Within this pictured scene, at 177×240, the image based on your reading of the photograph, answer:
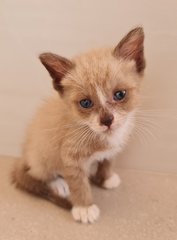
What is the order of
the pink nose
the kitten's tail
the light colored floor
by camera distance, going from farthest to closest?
the kitten's tail → the light colored floor → the pink nose

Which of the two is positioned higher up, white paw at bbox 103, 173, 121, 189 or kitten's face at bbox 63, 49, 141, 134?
kitten's face at bbox 63, 49, 141, 134

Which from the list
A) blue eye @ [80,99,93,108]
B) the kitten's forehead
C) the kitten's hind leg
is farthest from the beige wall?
blue eye @ [80,99,93,108]

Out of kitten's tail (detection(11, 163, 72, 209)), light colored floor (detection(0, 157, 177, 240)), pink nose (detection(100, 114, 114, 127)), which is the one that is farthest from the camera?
kitten's tail (detection(11, 163, 72, 209))

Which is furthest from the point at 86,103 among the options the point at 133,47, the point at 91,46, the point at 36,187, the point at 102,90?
the point at 36,187

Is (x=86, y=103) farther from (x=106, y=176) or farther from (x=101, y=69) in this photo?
(x=106, y=176)

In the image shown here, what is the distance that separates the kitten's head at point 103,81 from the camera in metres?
1.03

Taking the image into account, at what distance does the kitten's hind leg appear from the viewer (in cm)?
140

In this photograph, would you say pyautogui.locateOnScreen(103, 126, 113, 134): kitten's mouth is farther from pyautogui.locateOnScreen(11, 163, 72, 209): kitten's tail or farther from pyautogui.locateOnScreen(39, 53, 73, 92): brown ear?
pyautogui.locateOnScreen(11, 163, 72, 209): kitten's tail

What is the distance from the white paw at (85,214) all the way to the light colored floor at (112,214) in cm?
2

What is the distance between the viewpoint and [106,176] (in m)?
1.41

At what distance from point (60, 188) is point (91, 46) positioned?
0.49 metres

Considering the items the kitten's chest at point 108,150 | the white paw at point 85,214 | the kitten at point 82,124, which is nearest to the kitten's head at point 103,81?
the kitten at point 82,124

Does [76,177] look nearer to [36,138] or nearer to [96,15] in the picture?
[36,138]

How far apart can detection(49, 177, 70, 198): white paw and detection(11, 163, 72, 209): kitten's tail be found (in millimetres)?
20
